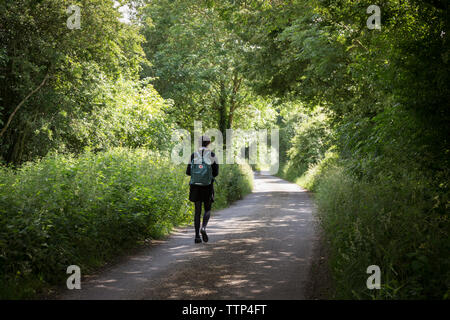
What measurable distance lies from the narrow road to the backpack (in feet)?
4.68

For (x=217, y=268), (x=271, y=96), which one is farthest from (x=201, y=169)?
(x=271, y=96)

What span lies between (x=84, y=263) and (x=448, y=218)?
18.1 feet

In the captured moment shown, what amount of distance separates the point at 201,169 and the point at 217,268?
9.20 ft

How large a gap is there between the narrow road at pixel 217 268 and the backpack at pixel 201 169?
1425 mm

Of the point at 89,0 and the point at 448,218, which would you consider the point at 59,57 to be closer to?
the point at 89,0

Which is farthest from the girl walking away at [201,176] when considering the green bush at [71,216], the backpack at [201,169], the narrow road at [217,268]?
the green bush at [71,216]

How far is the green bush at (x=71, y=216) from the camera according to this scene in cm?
530

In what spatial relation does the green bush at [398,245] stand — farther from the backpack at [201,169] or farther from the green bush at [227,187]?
the green bush at [227,187]

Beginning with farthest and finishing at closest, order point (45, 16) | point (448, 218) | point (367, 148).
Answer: point (45, 16) < point (367, 148) < point (448, 218)

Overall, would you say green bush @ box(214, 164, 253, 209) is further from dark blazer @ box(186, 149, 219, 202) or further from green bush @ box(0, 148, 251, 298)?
dark blazer @ box(186, 149, 219, 202)

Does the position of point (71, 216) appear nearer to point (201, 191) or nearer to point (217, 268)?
point (217, 268)

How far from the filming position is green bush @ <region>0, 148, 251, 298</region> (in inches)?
209
